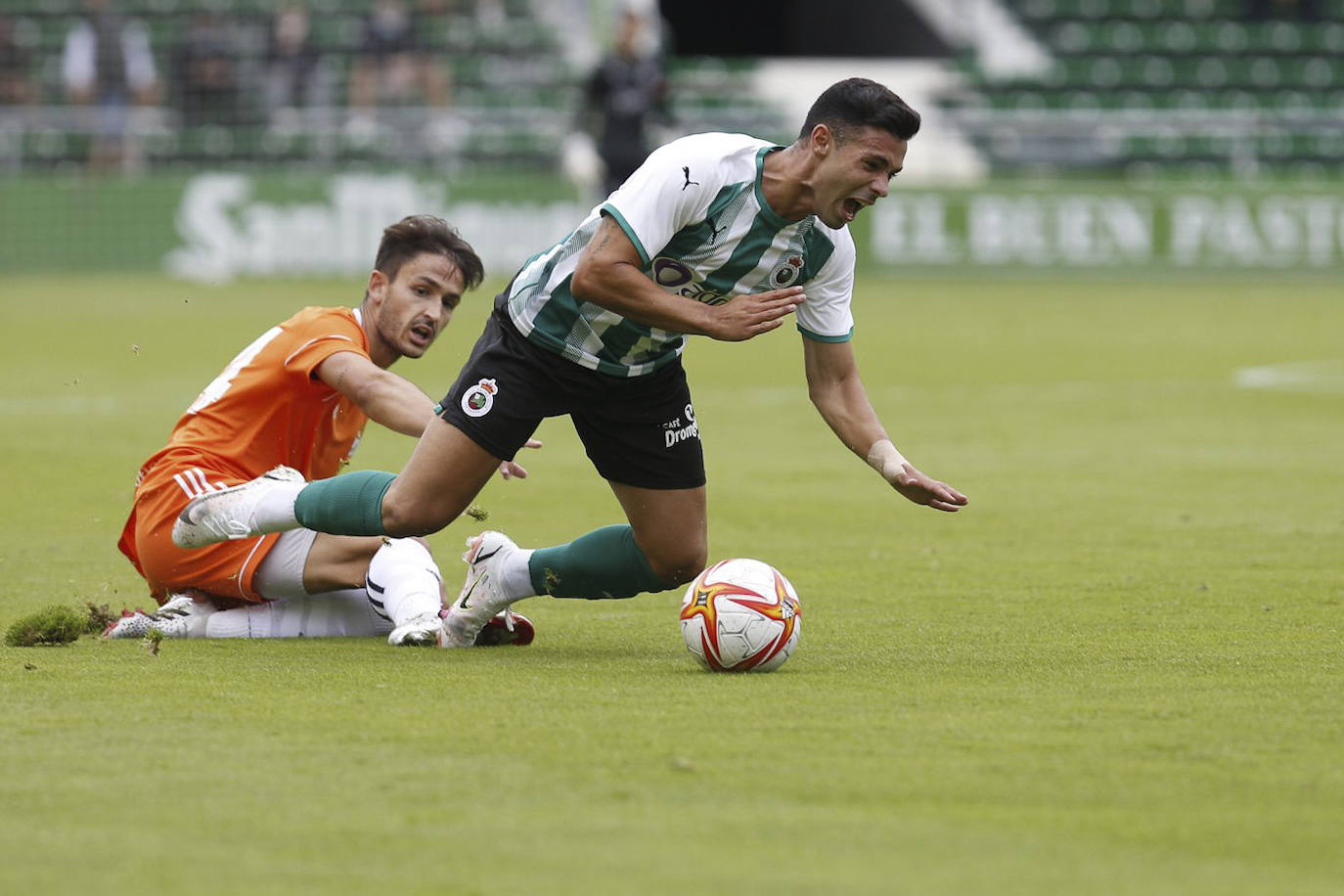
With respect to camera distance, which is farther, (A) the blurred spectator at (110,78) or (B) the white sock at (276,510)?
(A) the blurred spectator at (110,78)

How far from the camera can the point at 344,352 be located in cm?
632

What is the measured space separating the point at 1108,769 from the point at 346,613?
3.01 m

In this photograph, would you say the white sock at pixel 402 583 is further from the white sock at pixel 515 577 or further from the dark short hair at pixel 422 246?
the dark short hair at pixel 422 246

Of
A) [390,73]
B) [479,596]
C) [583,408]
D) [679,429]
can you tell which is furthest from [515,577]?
[390,73]

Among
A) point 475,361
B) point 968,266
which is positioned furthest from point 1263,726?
point 968,266

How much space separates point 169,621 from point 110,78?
84.4 feet

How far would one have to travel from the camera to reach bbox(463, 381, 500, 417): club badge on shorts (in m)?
5.86

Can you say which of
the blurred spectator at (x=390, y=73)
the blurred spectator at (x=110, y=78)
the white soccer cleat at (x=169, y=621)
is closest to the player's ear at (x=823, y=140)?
the white soccer cleat at (x=169, y=621)

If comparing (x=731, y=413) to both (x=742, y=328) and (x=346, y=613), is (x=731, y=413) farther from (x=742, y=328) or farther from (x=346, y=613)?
(x=742, y=328)

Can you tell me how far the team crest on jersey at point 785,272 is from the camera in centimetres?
583

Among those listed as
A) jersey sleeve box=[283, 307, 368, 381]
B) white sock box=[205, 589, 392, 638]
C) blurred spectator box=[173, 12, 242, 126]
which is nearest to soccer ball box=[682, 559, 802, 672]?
white sock box=[205, 589, 392, 638]

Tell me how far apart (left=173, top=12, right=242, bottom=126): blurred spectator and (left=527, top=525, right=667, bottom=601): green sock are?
24.8 meters

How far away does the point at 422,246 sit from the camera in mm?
6535

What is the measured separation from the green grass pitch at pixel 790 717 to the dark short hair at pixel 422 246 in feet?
4.09
